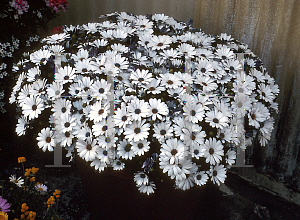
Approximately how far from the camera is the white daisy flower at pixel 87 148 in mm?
1214

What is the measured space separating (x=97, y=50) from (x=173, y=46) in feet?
1.60

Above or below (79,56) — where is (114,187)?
A: below

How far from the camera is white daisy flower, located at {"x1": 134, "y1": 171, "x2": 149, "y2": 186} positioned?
3.99 feet

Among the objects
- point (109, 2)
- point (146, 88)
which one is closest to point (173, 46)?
point (146, 88)

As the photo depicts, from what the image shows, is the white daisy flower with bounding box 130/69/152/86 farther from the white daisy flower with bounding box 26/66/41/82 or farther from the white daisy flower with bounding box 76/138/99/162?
the white daisy flower with bounding box 26/66/41/82

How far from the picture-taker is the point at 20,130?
1.30 metres

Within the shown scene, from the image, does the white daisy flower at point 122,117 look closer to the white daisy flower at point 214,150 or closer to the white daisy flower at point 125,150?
the white daisy flower at point 125,150

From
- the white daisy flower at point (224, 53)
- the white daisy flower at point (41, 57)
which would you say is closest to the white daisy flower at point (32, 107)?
the white daisy flower at point (41, 57)

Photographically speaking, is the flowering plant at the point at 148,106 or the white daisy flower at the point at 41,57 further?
the white daisy flower at the point at 41,57

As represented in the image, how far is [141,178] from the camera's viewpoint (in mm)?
1234

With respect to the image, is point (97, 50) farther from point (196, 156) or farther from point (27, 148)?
point (27, 148)

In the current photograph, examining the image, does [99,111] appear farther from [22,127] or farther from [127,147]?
[22,127]

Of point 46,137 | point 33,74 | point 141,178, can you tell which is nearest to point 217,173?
point 141,178

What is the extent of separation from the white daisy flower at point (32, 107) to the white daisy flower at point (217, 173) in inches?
36.2
